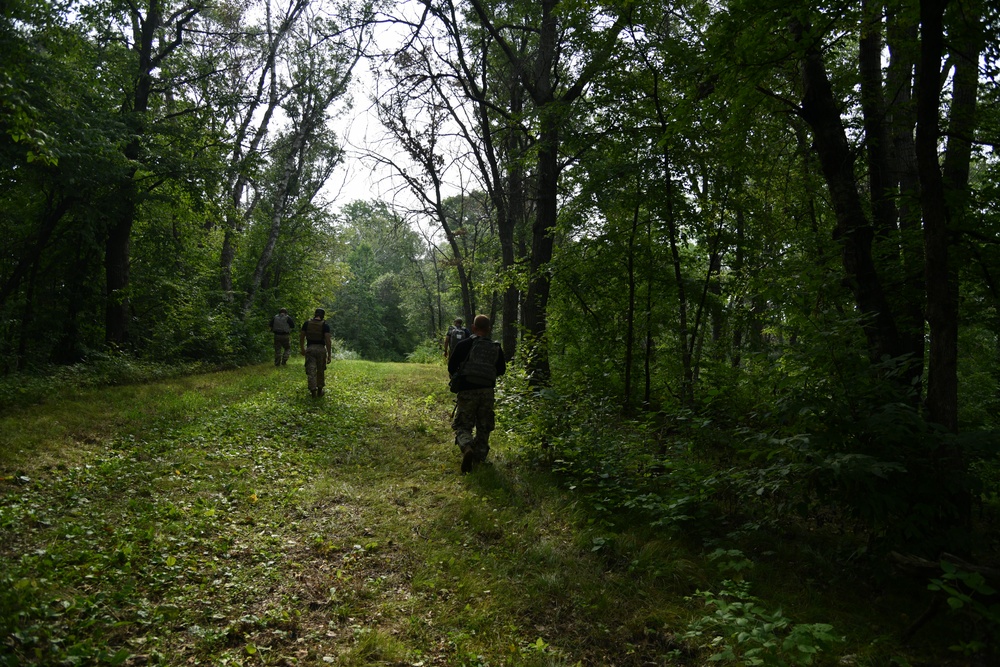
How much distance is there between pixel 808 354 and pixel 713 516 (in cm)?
197

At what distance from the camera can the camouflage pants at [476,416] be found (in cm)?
754

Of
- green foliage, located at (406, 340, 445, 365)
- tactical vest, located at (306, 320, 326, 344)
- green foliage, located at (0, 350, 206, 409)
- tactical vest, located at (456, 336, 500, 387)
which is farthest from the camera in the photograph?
green foliage, located at (406, 340, 445, 365)

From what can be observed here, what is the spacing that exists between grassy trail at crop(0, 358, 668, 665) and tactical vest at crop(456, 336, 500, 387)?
125 centimetres

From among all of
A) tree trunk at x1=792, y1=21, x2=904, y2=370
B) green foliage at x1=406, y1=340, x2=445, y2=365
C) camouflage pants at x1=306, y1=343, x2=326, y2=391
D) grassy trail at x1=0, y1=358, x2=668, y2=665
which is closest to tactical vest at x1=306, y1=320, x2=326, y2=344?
camouflage pants at x1=306, y1=343, x2=326, y2=391

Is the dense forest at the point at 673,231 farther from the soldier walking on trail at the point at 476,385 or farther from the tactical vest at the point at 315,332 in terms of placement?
the tactical vest at the point at 315,332

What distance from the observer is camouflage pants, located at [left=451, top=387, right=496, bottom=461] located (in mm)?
7539

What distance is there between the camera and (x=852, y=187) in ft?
17.6

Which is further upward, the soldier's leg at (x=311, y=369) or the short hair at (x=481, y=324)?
the short hair at (x=481, y=324)

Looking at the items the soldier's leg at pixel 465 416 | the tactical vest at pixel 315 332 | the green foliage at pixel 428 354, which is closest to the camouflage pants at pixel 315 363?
the tactical vest at pixel 315 332

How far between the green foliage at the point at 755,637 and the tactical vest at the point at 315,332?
33.5 feet

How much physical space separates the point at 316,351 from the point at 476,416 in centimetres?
577

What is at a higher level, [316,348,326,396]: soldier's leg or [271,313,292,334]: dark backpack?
[271,313,292,334]: dark backpack

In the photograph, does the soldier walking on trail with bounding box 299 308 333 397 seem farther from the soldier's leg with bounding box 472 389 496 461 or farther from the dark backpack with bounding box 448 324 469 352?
the soldier's leg with bounding box 472 389 496 461

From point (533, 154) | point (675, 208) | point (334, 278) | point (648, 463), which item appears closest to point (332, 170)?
point (334, 278)
